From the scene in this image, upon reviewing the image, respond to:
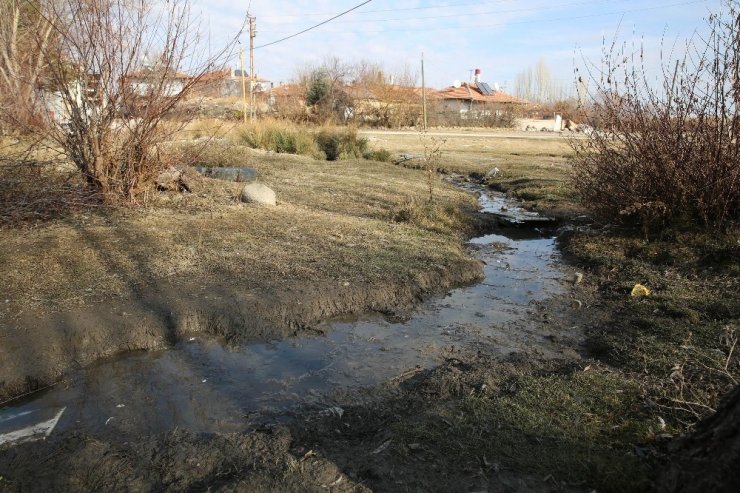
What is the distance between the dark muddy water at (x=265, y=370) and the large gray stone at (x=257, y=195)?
4446 mm

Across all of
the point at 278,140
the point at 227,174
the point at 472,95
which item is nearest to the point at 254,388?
the point at 227,174

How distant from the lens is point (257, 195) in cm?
914

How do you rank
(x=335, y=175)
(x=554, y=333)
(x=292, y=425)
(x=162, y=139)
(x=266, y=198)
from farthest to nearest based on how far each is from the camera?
(x=335, y=175) < (x=266, y=198) < (x=162, y=139) < (x=554, y=333) < (x=292, y=425)

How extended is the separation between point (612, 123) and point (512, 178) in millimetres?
7579

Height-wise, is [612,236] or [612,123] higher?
[612,123]

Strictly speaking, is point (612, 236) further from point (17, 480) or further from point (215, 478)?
point (17, 480)

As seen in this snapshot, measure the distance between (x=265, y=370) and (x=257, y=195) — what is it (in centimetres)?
548

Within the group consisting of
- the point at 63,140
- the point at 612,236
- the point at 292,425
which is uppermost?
the point at 63,140

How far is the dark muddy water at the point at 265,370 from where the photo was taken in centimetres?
345

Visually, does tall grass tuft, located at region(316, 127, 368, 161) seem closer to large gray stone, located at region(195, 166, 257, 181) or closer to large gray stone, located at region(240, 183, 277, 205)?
large gray stone, located at region(195, 166, 257, 181)

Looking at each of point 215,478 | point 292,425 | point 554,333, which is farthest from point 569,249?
point 215,478

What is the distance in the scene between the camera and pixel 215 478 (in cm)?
260

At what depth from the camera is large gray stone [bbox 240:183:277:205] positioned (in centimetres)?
912

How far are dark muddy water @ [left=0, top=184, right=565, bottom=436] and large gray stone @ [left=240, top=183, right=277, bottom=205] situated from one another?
175 inches
